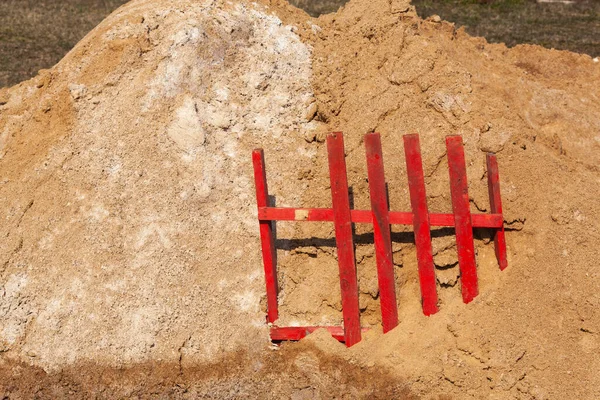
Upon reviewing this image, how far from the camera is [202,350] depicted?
16.5 ft

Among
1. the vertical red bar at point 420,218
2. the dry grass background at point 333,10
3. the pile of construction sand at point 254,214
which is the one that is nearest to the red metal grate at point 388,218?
the vertical red bar at point 420,218

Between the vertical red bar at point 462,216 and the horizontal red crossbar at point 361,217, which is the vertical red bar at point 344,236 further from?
the vertical red bar at point 462,216

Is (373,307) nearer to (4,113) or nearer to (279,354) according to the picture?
(279,354)

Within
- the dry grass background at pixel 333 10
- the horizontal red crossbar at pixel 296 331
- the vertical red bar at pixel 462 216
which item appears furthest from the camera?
the dry grass background at pixel 333 10

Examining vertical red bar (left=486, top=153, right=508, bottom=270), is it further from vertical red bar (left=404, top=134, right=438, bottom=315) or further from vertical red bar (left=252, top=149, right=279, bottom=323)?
vertical red bar (left=252, top=149, right=279, bottom=323)

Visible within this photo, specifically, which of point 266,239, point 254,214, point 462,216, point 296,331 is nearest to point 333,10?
point 254,214

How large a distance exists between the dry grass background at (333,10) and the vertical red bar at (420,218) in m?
7.44

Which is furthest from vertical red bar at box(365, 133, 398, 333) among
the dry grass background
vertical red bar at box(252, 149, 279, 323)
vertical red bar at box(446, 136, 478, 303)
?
the dry grass background

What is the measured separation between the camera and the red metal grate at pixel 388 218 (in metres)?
4.75

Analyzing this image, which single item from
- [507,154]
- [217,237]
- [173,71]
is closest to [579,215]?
[507,154]

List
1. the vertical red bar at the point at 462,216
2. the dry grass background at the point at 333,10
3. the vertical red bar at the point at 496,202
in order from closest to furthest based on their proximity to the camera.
→ the vertical red bar at the point at 462,216 < the vertical red bar at the point at 496,202 < the dry grass background at the point at 333,10

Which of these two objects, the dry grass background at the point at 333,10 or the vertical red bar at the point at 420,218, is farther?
the dry grass background at the point at 333,10

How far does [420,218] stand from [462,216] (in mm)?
297

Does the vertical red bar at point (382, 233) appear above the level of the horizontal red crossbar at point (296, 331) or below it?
above
